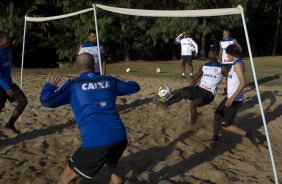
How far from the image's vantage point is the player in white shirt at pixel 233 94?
7.33 metres

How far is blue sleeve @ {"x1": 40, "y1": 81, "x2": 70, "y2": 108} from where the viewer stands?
14.5ft

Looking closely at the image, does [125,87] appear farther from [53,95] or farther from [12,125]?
[12,125]

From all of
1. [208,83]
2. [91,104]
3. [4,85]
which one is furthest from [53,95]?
[208,83]

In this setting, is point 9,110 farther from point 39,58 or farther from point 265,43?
point 265,43

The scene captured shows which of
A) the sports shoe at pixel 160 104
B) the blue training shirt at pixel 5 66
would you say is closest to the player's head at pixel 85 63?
the blue training shirt at pixel 5 66

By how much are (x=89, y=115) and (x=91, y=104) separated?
104mm

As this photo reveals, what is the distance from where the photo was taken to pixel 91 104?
4.43m

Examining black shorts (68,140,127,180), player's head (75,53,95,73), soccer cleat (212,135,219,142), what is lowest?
soccer cleat (212,135,219,142)

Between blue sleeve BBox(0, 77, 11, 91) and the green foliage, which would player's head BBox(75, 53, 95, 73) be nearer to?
blue sleeve BBox(0, 77, 11, 91)

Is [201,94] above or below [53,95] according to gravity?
below

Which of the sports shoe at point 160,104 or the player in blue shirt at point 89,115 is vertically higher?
the player in blue shirt at point 89,115

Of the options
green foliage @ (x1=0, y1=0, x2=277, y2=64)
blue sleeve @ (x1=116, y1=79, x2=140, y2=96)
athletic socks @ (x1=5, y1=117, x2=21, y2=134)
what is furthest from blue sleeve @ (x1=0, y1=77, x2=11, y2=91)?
green foliage @ (x1=0, y1=0, x2=277, y2=64)

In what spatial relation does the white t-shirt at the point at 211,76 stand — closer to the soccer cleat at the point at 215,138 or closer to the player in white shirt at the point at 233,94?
the player in white shirt at the point at 233,94

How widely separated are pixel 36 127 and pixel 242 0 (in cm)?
2269
